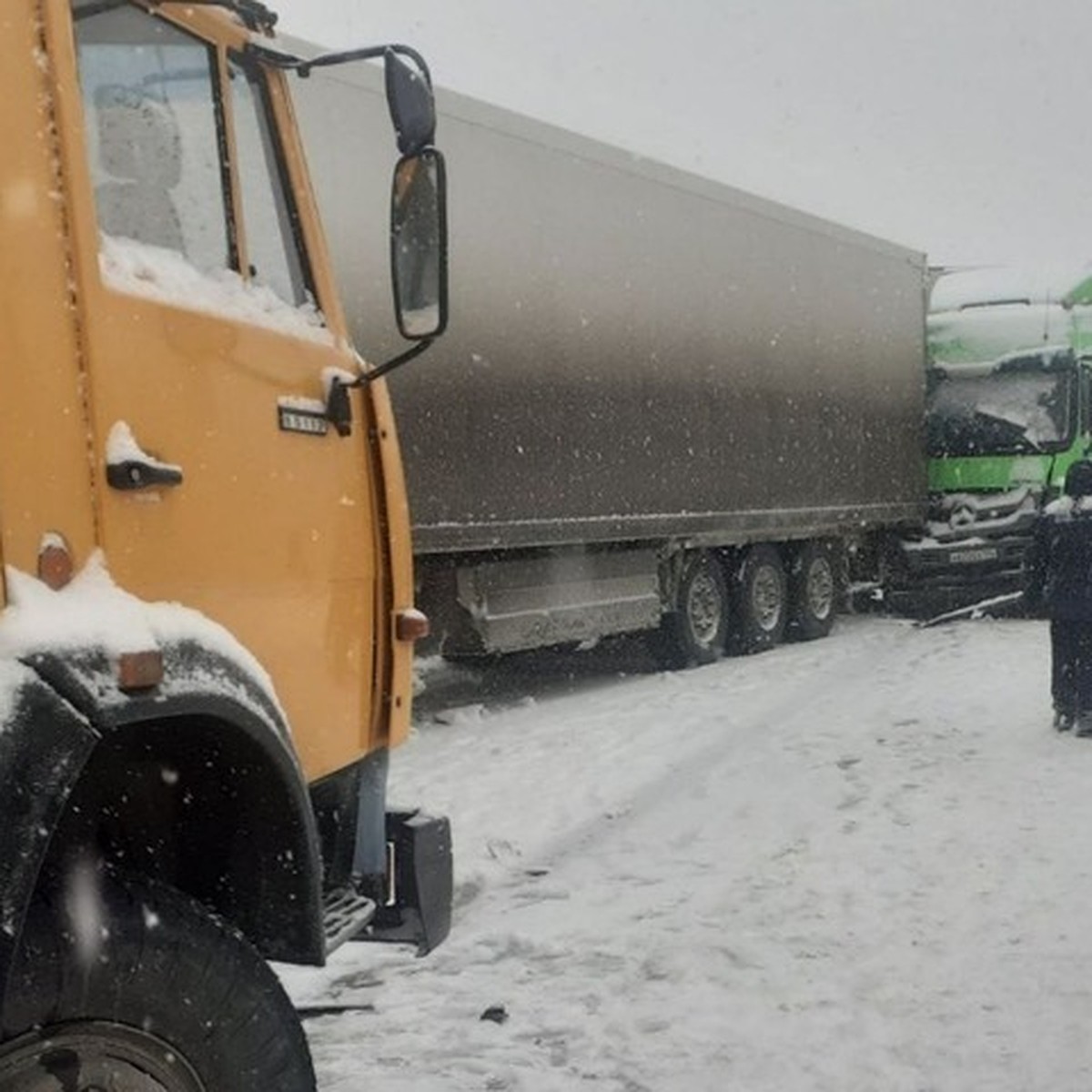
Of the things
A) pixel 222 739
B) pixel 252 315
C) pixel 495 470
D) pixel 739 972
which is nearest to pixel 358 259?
pixel 495 470

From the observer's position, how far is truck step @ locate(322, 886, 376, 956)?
342 cm

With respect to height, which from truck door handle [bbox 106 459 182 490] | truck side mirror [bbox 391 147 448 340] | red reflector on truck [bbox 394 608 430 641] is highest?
truck side mirror [bbox 391 147 448 340]

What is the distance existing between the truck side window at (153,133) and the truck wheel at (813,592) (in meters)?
12.6

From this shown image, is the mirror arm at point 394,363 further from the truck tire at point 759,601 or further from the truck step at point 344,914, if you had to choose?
the truck tire at point 759,601

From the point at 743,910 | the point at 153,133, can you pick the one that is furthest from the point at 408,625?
the point at 743,910

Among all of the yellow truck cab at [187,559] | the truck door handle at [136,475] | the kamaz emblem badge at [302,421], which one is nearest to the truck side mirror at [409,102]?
the yellow truck cab at [187,559]

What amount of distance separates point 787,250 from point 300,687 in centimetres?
1179

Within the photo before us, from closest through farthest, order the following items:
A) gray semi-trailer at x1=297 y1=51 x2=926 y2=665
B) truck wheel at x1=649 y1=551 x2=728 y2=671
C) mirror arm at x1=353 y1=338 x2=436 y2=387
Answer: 1. mirror arm at x1=353 y1=338 x2=436 y2=387
2. gray semi-trailer at x1=297 y1=51 x2=926 y2=665
3. truck wheel at x1=649 y1=551 x2=728 y2=671

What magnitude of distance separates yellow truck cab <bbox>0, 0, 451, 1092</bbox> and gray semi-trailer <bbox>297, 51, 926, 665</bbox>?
16.5 feet

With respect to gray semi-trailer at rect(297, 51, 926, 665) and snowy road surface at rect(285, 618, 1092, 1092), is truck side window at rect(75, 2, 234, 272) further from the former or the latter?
gray semi-trailer at rect(297, 51, 926, 665)

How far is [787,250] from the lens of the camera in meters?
14.4

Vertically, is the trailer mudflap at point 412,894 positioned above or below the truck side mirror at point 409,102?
below

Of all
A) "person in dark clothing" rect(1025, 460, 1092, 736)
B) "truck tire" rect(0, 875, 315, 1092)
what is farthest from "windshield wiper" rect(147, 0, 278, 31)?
"person in dark clothing" rect(1025, 460, 1092, 736)

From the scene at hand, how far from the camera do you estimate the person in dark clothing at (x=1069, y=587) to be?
8.95 m
